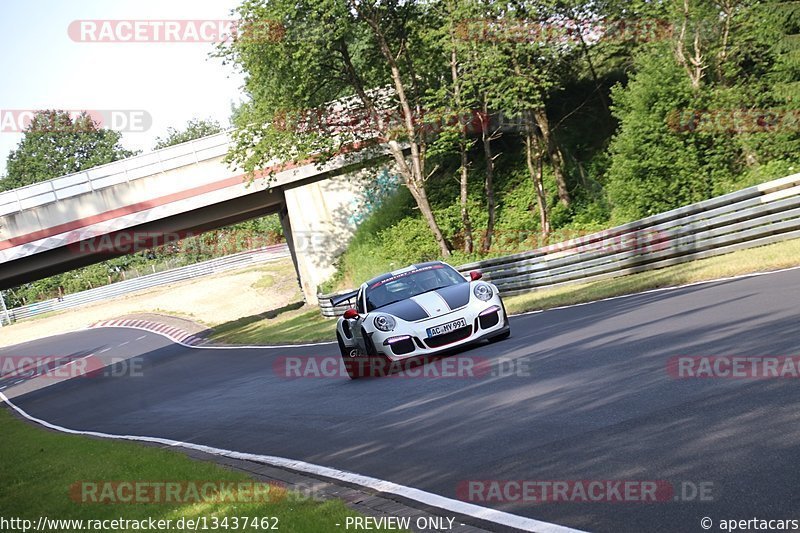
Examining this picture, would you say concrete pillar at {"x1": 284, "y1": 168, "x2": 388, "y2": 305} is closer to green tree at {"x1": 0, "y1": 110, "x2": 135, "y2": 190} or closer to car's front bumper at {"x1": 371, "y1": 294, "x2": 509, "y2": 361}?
car's front bumper at {"x1": 371, "y1": 294, "x2": 509, "y2": 361}

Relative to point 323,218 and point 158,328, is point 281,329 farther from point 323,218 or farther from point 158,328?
point 158,328

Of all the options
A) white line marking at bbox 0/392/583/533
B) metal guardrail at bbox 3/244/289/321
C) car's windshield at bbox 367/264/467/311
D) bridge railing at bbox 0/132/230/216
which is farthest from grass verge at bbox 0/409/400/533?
metal guardrail at bbox 3/244/289/321

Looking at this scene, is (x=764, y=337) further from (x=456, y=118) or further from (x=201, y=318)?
(x=201, y=318)

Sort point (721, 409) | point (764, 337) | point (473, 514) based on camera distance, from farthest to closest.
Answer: point (764, 337)
point (721, 409)
point (473, 514)

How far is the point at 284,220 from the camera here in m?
46.2

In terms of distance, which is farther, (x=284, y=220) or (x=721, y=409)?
(x=284, y=220)

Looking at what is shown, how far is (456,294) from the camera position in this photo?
1373cm

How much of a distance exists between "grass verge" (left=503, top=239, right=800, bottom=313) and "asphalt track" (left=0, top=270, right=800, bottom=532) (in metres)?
1.14

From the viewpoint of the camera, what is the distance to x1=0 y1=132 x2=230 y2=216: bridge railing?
118 feet

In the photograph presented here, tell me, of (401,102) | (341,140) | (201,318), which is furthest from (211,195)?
(201,318)

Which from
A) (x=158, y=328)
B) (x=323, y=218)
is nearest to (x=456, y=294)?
(x=323, y=218)

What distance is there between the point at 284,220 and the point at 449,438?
126ft

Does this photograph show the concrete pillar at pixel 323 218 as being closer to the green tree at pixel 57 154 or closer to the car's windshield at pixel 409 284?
the car's windshield at pixel 409 284

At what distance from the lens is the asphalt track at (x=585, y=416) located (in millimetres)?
5500
